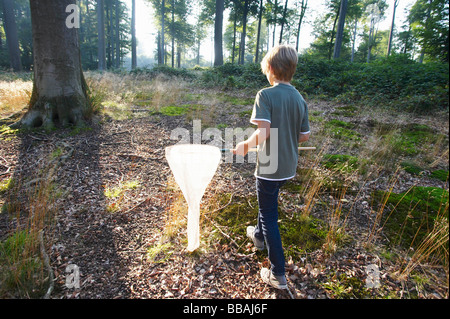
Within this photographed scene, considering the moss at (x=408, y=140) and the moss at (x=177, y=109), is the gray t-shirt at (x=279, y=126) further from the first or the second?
the moss at (x=177, y=109)

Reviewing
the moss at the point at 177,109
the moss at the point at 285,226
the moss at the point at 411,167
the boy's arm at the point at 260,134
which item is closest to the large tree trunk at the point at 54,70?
the moss at the point at 177,109

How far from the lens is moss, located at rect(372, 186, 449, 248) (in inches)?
100

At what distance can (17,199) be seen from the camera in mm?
2902

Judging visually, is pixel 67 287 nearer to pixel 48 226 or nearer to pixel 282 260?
pixel 48 226

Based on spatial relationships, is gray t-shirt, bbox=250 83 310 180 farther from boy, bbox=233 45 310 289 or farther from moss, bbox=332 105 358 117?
moss, bbox=332 105 358 117

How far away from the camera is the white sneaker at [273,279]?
1.98 meters

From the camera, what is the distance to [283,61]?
1.76 metres

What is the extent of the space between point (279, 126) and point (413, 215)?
93.9 inches

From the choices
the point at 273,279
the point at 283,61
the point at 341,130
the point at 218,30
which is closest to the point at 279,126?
the point at 283,61

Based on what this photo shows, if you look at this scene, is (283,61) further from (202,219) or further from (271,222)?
(202,219)

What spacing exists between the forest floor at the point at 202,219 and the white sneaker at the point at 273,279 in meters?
0.08

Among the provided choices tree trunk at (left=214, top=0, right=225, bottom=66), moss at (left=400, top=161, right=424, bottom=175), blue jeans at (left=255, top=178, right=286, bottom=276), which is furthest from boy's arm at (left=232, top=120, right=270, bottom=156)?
tree trunk at (left=214, top=0, right=225, bottom=66)
